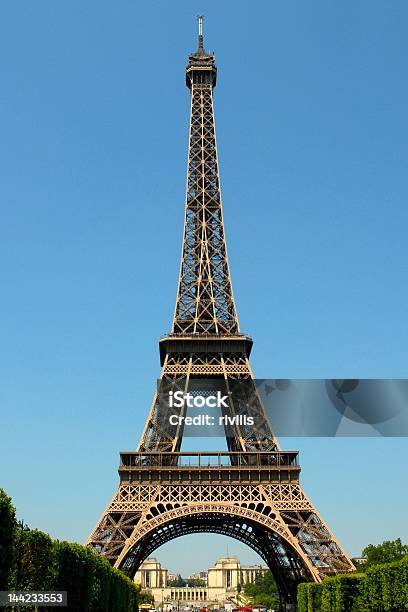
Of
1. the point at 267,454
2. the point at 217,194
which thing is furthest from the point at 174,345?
the point at 217,194

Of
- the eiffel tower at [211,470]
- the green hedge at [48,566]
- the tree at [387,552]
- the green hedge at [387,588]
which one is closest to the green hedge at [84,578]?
the green hedge at [48,566]

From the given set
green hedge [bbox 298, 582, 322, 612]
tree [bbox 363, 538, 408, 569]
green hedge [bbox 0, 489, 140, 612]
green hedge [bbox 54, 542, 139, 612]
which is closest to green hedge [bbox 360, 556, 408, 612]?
green hedge [bbox 298, 582, 322, 612]

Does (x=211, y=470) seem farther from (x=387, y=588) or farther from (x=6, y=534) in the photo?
(x=6, y=534)

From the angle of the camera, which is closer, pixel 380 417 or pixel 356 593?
pixel 380 417

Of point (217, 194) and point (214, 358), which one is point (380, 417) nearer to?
point (214, 358)

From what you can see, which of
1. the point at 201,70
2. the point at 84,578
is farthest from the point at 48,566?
the point at 201,70

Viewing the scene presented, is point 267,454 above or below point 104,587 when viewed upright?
above
